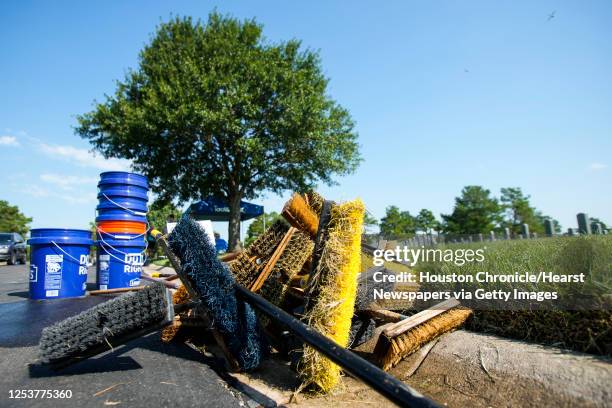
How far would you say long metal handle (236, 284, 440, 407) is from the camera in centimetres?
145

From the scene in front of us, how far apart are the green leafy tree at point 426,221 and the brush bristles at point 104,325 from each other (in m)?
87.0

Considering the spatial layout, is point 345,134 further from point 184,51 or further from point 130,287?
point 130,287

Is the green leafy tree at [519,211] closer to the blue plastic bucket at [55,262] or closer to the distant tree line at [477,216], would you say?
the distant tree line at [477,216]

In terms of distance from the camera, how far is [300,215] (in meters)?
3.22

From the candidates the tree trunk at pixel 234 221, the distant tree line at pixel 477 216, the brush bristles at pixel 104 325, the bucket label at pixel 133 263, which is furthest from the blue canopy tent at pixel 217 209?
the distant tree line at pixel 477 216

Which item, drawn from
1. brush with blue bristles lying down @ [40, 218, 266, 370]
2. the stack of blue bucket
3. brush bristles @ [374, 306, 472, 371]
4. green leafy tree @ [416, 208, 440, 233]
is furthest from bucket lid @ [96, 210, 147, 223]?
green leafy tree @ [416, 208, 440, 233]

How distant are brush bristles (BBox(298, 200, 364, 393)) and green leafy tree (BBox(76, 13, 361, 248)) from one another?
13.7 meters

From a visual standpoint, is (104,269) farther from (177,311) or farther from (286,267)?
(286,267)

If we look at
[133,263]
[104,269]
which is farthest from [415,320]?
[104,269]

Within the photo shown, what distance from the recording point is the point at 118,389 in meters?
2.19

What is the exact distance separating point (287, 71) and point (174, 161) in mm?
8080

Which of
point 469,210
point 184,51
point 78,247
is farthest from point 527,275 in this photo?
point 469,210

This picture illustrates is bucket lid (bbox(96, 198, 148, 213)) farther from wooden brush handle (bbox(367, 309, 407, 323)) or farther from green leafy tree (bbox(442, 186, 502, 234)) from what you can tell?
green leafy tree (bbox(442, 186, 502, 234))

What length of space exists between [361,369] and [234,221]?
18.6m
